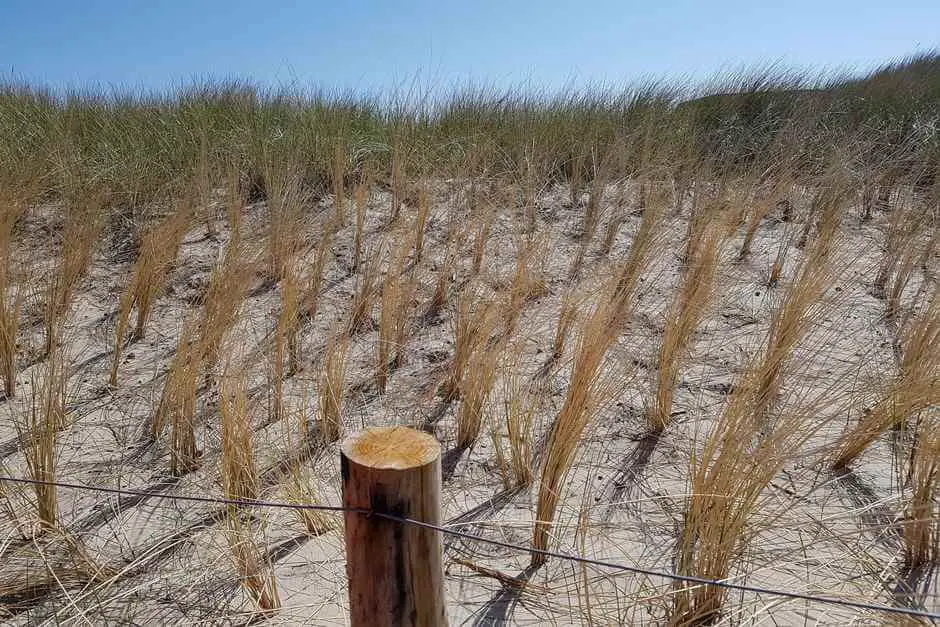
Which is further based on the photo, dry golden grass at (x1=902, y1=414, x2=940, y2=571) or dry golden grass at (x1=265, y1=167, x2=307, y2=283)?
dry golden grass at (x1=265, y1=167, x2=307, y2=283)

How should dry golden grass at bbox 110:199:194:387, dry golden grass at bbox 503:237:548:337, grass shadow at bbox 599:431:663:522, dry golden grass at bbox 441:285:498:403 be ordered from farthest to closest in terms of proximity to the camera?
1. dry golden grass at bbox 110:199:194:387
2. dry golden grass at bbox 503:237:548:337
3. dry golden grass at bbox 441:285:498:403
4. grass shadow at bbox 599:431:663:522

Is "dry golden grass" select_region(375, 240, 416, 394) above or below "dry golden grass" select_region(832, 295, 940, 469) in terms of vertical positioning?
above

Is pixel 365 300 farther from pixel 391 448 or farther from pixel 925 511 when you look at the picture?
pixel 925 511

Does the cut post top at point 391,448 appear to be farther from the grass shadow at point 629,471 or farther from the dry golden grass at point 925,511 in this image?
the dry golden grass at point 925,511

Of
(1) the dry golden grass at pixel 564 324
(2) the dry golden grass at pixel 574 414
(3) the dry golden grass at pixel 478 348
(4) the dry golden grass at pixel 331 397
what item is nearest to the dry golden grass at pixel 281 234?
(3) the dry golden grass at pixel 478 348

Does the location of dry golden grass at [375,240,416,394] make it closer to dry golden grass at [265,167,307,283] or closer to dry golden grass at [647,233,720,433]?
dry golden grass at [265,167,307,283]

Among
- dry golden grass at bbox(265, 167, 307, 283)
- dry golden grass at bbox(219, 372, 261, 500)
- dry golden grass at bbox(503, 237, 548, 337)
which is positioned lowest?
dry golden grass at bbox(219, 372, 261, 500)

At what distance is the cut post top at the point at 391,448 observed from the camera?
1.04m

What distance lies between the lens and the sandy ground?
149 centimetres

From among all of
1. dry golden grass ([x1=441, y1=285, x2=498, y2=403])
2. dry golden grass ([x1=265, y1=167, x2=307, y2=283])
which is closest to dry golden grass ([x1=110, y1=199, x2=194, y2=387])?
dry golden grass ([x1=265, y1=167, x2=307, y2=283])

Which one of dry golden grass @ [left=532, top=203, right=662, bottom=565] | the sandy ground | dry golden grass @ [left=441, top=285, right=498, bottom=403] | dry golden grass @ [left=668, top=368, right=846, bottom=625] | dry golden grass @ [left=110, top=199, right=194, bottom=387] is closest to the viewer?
dry golden grass @ [left=668, top=368, right=846, bottom=625]

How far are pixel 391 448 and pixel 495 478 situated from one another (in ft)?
3.42

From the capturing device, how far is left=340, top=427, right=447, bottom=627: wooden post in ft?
3.41

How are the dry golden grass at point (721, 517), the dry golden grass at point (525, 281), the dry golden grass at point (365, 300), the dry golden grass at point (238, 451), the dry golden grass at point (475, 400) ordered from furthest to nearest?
the dry golden grass at point (365, 300)
the dry golden grass at point (525, 281)
the dry golden grass at point (475, 400)
the dry golden grass at point (238, 451)
the dry golden grass at point (721, 517)
